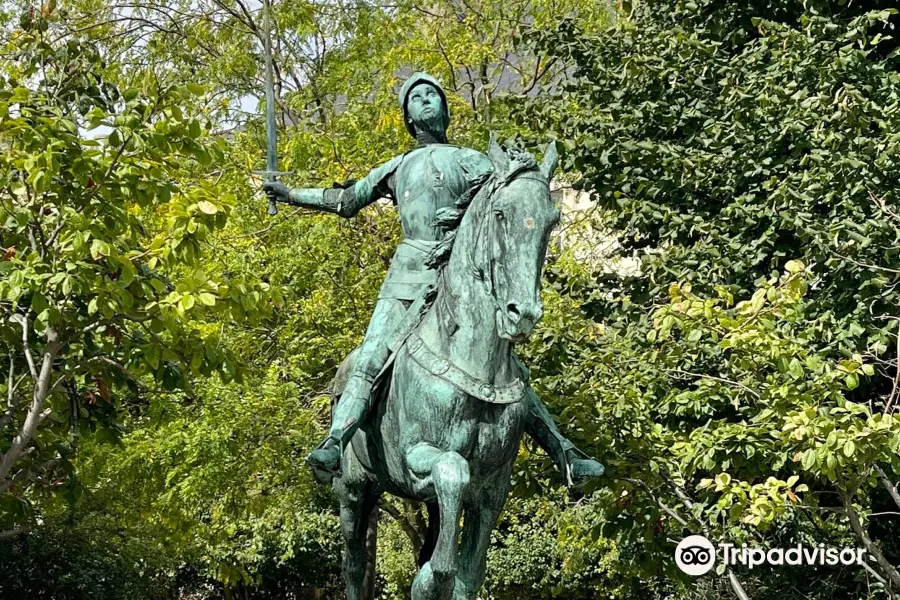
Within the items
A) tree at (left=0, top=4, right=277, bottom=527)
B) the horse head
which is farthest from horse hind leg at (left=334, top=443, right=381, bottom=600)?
tree at (left=0, top=4, right=277, bottom=527)

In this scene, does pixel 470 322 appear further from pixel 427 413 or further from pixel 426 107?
pixel 426 107

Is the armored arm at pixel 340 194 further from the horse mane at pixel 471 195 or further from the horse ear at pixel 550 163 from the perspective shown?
the horse ear at pixel 550 163

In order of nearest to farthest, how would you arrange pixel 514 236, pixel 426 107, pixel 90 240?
1. pixel 514 236
2. pixel 426 107
3. pixel 90 240

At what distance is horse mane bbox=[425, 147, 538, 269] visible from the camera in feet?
19.0

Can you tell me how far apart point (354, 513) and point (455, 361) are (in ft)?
5.92

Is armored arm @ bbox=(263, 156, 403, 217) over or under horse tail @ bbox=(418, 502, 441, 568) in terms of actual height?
over

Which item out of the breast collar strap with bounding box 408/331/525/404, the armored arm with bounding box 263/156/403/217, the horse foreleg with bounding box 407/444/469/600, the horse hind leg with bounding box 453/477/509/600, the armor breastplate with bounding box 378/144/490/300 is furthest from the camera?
the armored arm with bounding box 263/156/403/217

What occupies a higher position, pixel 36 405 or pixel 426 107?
pixel 426 107

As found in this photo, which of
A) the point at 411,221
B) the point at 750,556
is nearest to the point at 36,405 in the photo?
the point at 411,221

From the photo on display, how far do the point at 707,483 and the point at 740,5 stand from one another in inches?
241

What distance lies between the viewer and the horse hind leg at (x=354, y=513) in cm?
733

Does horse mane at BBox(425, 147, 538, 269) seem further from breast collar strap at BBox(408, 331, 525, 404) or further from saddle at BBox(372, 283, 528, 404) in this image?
breast collar strap at BBox(408, 331, 525, 404)

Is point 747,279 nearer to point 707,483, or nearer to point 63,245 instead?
point 707,483

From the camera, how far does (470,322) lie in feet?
19.8
